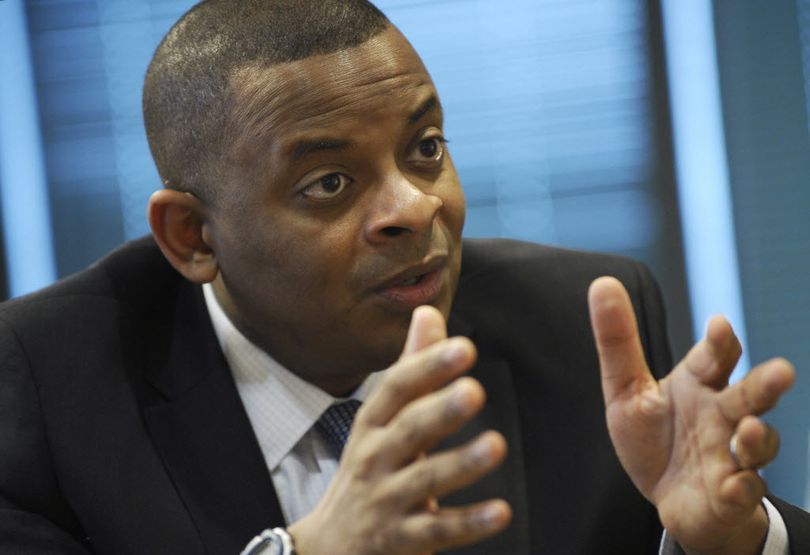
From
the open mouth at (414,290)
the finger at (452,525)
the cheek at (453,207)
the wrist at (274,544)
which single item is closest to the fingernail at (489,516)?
the finger at (452,525)

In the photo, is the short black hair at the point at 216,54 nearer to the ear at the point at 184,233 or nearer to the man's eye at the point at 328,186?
the ear at the point at 184,233

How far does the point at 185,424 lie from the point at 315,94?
63 cm

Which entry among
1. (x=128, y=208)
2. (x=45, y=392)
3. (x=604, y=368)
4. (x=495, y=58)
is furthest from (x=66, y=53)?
(x=604, y=368)

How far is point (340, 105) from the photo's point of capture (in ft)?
5.98

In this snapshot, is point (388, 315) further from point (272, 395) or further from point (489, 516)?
point (489, 516)

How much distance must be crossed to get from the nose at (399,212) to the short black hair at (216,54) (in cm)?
26

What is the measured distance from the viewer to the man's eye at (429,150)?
1.91 meters

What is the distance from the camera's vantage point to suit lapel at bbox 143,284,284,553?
74.3 inches

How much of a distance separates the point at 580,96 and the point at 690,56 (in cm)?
35

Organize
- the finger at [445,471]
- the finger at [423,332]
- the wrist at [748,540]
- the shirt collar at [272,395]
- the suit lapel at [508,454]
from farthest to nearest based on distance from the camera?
the shirt collar at [272,395]
the suit lapel at [508,454]
the wrist at [748,540]
the finger at [423,332]
the finger at [445,471]

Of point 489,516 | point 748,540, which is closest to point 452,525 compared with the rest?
point 489,516

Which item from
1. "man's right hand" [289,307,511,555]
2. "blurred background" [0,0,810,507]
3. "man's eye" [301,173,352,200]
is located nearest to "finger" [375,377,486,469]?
"man's right hand" [289,307,511,555]

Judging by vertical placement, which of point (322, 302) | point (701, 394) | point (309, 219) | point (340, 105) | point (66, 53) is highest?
point (66, 53)

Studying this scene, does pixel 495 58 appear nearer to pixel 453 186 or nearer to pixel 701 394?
pixel 453 186
